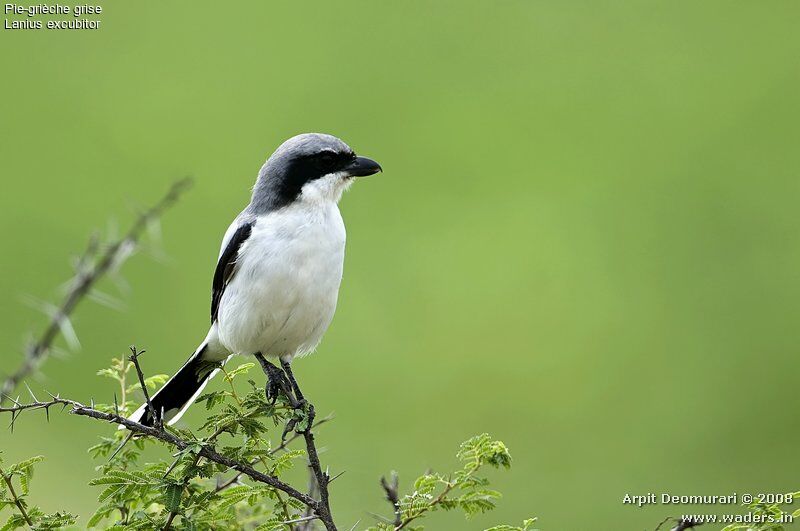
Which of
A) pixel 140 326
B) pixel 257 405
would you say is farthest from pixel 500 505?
pixel 257 405

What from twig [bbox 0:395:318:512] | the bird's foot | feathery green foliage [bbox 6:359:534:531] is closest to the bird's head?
the bird's foot

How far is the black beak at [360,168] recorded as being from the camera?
14.8 ft

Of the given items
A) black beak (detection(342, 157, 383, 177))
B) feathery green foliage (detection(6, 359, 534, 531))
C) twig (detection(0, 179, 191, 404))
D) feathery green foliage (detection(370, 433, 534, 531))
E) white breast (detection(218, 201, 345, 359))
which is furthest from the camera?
black beak (detection(342, 157, 383, 177))

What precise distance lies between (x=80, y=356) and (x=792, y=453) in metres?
6.99

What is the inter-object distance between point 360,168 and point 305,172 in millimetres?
250

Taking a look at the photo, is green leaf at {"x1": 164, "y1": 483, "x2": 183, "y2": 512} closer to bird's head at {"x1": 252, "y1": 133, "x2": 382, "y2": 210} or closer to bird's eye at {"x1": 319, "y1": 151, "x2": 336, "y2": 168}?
bird's head at {"x1": 252, "y1": 133, "x2": 382, "y2": 210}

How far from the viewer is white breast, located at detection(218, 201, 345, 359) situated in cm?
418

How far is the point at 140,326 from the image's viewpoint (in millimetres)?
10695

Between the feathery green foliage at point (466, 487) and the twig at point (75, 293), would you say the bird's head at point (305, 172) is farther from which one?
the twig at point (75, 293)

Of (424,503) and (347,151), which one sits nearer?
(424,503)

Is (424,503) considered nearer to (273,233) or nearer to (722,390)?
(273,233)

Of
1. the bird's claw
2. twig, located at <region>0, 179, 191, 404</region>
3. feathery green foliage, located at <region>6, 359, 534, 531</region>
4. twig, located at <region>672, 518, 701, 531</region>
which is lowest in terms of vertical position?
twig, located at <region>672, 518, 701, 531</region>

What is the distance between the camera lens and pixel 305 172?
4.43 m

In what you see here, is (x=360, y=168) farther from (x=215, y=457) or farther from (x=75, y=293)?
(x=75, y=293)
